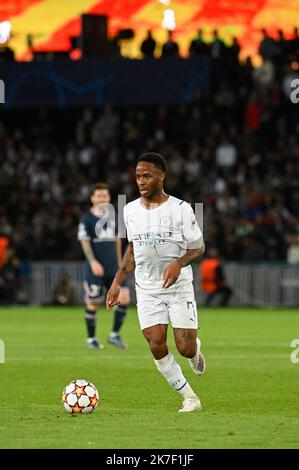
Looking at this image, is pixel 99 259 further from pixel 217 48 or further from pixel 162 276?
pixel 217 48

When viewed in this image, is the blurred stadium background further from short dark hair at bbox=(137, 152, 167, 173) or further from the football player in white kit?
short dark hair at bbox=(137, 152, 167, 173)

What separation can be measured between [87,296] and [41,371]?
12.0 feet

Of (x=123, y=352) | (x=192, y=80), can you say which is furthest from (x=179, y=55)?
(x=123, y=352)

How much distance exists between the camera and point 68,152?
36969mm

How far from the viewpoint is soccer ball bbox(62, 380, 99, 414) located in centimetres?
1122

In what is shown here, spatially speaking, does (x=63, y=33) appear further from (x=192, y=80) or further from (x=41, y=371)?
(x=41, y=371)

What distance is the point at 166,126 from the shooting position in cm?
3650

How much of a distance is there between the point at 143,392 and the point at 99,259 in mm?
6214

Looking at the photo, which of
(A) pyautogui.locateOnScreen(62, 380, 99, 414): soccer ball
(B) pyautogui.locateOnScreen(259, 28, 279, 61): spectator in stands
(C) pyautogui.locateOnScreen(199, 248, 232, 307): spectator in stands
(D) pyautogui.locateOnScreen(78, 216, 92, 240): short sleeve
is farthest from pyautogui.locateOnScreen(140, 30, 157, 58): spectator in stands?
(A) pyautogui.locateOnScreen(62, 380, 99, 414): soccer ball

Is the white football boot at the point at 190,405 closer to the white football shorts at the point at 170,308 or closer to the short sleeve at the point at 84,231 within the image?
the white football shorts at the point at 170,308

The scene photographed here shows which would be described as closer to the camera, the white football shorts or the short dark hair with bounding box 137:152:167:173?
the short dark hair with bounding box 137:152:167:173

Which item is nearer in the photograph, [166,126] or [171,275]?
[171,275]
